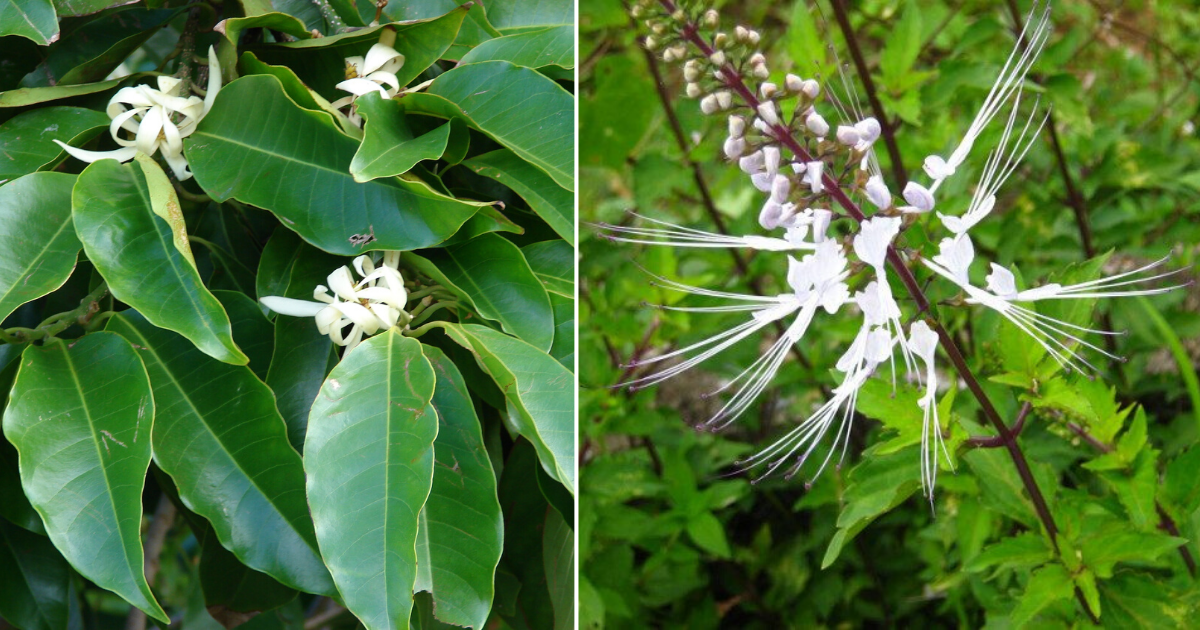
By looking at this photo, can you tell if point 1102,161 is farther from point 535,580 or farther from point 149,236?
point 149,236

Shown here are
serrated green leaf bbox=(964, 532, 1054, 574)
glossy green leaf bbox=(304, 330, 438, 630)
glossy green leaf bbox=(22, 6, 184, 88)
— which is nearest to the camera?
glossy green leaf bbox=(304, 330, 438, 630)

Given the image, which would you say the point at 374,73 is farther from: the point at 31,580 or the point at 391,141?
the point at 31,580

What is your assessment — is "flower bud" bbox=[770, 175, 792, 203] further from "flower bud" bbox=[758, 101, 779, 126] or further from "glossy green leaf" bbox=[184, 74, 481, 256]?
"glossy green leaf" bbox=[184, 74, 481, 256]

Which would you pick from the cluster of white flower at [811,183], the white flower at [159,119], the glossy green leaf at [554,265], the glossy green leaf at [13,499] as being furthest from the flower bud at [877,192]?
the glossy green leaf at [13,499]

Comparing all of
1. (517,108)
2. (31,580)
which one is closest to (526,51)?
(517,108)

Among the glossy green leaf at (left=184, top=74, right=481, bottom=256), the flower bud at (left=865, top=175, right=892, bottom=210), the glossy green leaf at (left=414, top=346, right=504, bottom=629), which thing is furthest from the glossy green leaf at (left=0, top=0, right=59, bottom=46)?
the flower bud at (left=865, top=175, right=892, bottom=210)

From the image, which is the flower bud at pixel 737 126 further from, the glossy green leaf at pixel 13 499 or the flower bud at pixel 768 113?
the glossy green leaf at pixel 13 499
